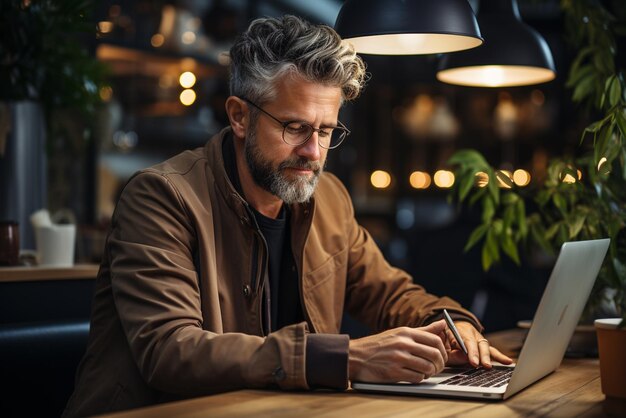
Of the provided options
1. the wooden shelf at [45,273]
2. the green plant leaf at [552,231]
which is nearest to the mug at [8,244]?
the wooden shelf at [45,273]

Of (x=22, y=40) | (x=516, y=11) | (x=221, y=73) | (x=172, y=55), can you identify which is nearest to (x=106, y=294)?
(x=516, y=11)

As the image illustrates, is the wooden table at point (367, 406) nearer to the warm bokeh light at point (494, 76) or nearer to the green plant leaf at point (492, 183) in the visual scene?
the green plant leaf at point (492, 183)

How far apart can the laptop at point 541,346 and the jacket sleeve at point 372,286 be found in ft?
1.71

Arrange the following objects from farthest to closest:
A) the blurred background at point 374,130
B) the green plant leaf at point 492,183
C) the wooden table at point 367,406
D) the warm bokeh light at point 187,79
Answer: the warm bokeh light at point 187,79
the blurred background at point 374,130
the green plant leaf at point 492,183
the wooden table at point 367,406

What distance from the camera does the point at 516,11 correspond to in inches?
115

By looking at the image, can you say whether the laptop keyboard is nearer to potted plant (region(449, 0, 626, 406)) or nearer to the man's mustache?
potted plant (region(449, 0, 626, 406))

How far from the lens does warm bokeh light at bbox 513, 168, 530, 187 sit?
9.24m

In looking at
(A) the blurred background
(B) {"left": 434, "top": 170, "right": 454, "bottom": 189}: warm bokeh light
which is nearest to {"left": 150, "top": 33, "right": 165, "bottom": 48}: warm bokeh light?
(A) the blurred background

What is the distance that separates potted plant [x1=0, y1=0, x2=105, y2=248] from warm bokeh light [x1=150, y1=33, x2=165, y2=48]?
264 cm

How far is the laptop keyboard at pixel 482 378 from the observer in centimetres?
179

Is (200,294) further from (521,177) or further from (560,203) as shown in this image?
(521,177)

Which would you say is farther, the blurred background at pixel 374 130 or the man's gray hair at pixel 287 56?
the blurred background at pixel 374 130

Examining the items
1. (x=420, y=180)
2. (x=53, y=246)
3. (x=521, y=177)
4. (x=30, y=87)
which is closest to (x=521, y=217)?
(x=53, y=246)

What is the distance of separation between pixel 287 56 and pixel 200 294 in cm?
60
